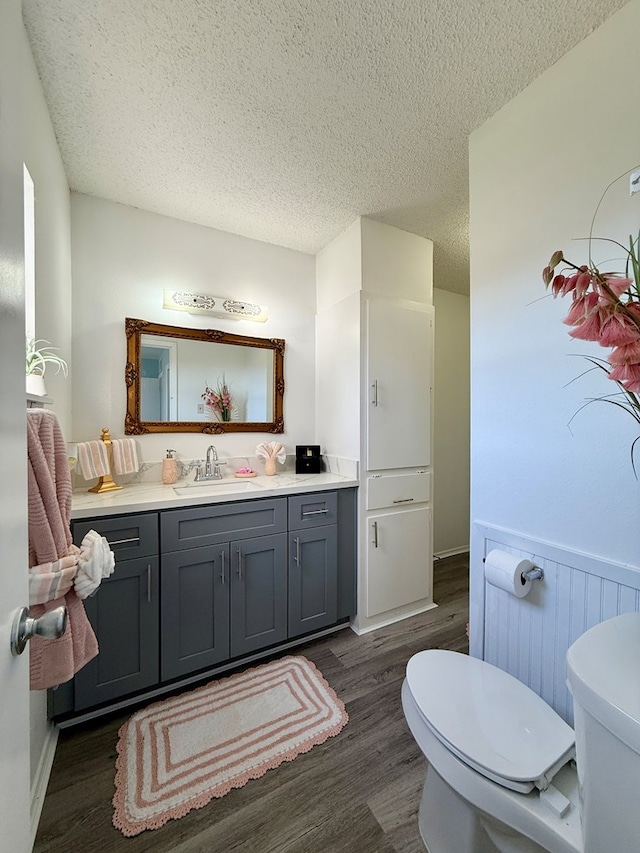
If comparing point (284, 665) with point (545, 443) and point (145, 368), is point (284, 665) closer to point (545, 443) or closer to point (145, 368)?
point (545, 443)

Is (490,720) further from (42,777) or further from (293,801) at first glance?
(42,777)

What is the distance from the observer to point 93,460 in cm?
168

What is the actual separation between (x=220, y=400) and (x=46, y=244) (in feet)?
3.75

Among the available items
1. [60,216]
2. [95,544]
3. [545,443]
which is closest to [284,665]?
[95,544]

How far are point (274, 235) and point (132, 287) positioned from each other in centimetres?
99

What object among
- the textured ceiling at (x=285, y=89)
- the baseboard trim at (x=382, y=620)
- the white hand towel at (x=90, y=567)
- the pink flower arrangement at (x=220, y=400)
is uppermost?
the textured ceiling at (x=285, y=89)

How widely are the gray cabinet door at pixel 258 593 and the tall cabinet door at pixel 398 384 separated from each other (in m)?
0.78

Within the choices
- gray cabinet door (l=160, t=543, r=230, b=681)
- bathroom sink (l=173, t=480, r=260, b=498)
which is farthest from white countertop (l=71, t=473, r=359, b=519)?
gray cabinet door (l=160, t=543, r=230, b=681)

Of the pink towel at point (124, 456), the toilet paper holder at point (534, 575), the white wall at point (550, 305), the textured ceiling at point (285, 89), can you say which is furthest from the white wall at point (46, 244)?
the toilet paper holder at point (534, 575)

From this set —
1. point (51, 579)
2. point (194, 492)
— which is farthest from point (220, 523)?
point (51, 579)

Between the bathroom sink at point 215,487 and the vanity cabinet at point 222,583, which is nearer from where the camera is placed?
the vanity cabinet at point 222,583

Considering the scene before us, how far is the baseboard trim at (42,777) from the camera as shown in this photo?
108 cm

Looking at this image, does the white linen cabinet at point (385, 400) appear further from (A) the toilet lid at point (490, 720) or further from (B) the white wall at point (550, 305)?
(A) the toilet lid at point (490, 720)

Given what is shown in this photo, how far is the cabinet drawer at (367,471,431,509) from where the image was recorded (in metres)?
2.11
